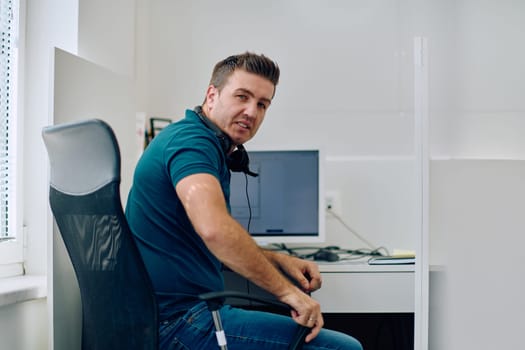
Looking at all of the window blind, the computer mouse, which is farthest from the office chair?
the computer mouse

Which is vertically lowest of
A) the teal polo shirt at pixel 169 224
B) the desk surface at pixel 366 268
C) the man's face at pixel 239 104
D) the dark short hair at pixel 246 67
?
the desk surface at pixel 366 268

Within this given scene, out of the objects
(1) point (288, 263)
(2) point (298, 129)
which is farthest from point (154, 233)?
(2) point (298, 129)

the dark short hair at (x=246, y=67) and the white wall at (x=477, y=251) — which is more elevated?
the dark short hair at (x=246, y=67)

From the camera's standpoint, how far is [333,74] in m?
2.75

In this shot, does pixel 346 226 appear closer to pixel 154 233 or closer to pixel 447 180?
pixel 447 180

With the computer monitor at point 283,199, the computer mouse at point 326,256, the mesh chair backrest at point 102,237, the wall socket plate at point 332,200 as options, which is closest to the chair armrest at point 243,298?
the mesh chair backrest at point 102,237

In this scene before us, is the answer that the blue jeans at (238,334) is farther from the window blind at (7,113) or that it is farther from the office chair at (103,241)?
the window blind at (7,113)

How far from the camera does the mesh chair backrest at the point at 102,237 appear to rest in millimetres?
1169

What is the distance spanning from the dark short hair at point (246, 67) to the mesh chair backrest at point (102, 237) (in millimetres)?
600

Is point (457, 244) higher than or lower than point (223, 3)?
lower

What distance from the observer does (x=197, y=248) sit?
4.91ft

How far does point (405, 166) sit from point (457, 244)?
1071 millimetres

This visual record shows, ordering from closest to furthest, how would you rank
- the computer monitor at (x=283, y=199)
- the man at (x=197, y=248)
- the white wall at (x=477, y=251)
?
the man at (x=197, y=248), the white wall at (x=477, y=251), the computer monitor at (x=283, y=199)

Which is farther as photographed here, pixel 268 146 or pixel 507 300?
pixel 268 146
